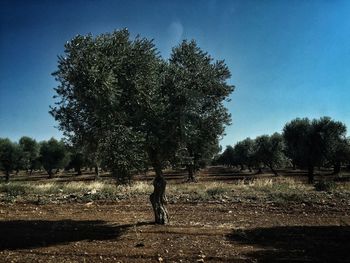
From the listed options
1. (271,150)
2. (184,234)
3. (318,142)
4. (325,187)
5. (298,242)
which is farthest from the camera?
(271,150)

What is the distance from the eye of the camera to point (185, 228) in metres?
16.3

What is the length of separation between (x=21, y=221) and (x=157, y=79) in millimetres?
10311

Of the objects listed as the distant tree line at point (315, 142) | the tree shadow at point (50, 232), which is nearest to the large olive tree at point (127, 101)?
the tree shadow at point (50, 232)

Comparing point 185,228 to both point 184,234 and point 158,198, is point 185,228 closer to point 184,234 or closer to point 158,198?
point 184,234

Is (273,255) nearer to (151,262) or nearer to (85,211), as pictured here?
(151,262)

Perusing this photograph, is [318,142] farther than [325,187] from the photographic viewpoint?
Yes

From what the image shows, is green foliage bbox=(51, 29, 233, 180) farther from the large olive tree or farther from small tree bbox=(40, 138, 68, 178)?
small tree bbox=(40, 138, 68, 178)

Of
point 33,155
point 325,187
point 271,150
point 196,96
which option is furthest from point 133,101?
point 33,155

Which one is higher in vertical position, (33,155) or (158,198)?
(33,155)

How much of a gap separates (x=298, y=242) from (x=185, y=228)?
4.73 m

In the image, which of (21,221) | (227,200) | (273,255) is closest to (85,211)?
(21,221)

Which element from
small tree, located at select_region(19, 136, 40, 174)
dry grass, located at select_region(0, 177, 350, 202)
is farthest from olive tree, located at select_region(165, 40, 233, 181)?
small tree, located at select_region(19, 136, 40, 174)

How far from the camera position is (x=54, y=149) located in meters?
98.8

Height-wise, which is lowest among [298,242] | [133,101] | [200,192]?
[298,242]
